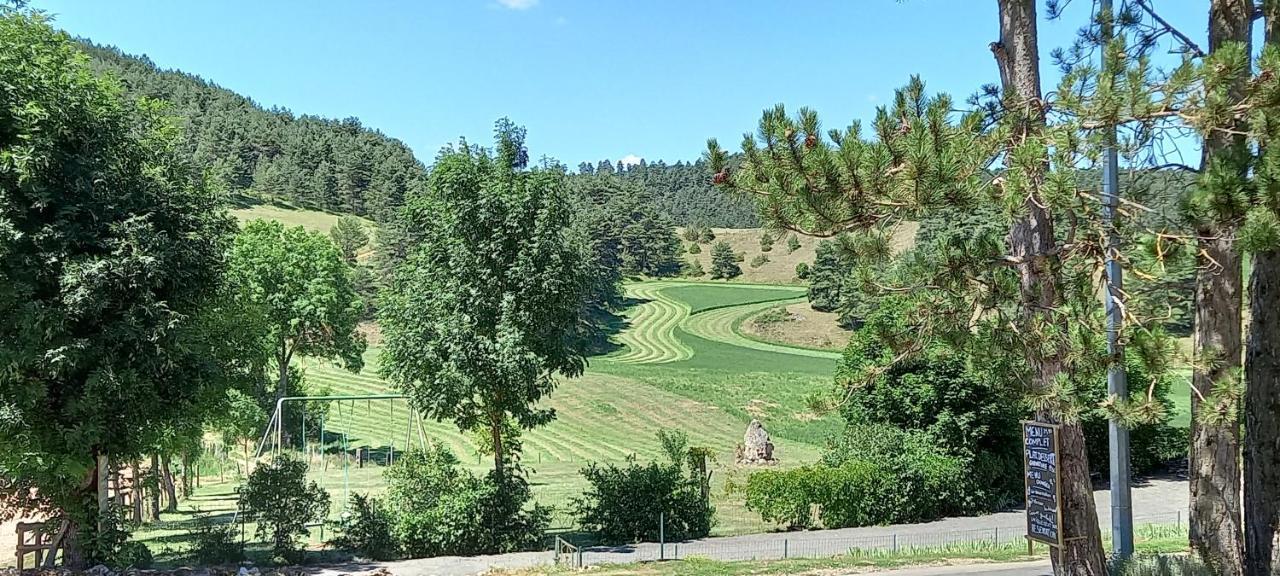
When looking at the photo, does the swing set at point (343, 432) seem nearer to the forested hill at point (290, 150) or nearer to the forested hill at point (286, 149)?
the forested hill at point (290, 150)

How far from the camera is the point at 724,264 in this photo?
131875 millimetres

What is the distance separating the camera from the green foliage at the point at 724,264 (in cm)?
13132

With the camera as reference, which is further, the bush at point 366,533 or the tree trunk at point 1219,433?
the bush at point 366,533

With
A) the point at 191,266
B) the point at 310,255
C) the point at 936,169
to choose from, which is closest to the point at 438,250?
the point at 191,266

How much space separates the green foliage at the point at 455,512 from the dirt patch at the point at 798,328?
6561cm

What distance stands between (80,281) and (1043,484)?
12.8 m

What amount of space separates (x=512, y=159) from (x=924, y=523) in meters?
13.2

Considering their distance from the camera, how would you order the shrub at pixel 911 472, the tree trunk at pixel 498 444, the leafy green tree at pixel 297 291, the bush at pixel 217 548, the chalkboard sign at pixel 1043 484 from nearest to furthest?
the chalkboard sign at pixel 1043 484 < the bush at pixel 217 548 < the tree trunk at pixel 498 444 < the shrub at pixel 911 472 < the leafy green tree at pixel 297 291

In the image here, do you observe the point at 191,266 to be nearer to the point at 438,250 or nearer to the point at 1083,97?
the point at 438,250

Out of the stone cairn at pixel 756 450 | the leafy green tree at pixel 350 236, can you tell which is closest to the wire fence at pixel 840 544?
the stone cairn at pixel 756 450

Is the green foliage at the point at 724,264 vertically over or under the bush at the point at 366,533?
over

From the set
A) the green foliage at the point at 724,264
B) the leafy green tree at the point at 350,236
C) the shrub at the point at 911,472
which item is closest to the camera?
the shrub at the point at 911,472

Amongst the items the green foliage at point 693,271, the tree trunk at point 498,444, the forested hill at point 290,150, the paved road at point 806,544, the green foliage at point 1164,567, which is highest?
the forested hill at point 290,150

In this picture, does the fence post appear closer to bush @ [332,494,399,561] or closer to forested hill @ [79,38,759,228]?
bush @ [332,494,399,561]
